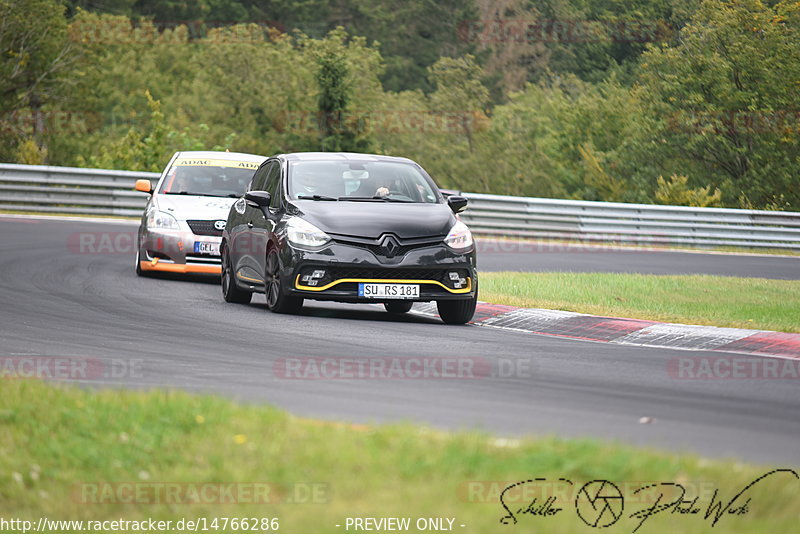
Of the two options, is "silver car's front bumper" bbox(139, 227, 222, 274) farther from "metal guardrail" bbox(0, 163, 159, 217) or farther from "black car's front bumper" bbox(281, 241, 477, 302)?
"metal guardrail" bbox(0, 163, 159, 217)

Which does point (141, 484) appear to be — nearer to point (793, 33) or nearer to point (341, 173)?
point (341, 173)

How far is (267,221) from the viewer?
44.8 feet

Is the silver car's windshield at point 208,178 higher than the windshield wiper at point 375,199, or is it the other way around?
the windshield wiper at point 375,199

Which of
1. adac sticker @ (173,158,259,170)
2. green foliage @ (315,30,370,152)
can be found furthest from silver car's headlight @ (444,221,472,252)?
green foliage @ (315,30,370,152)

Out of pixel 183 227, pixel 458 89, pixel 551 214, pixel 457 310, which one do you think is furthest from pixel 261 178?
pixel 458 89

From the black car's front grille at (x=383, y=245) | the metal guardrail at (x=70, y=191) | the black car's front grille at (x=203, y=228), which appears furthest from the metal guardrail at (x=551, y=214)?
the black car's front grille at (x=383, y=245)

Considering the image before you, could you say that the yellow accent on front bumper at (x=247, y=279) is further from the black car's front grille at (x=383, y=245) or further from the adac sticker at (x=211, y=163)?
the adac sticker at (x=211, y=163)

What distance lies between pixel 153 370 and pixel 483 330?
4.44m

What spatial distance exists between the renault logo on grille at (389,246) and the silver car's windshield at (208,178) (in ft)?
18.4

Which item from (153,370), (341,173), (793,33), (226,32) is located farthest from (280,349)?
(226,32)

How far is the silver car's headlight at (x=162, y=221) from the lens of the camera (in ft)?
55.6

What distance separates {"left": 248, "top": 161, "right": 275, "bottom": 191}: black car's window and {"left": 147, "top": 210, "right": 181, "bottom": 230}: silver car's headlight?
188 centimetres

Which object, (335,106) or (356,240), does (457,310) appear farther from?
(335,106)

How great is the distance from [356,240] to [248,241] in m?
2.03
